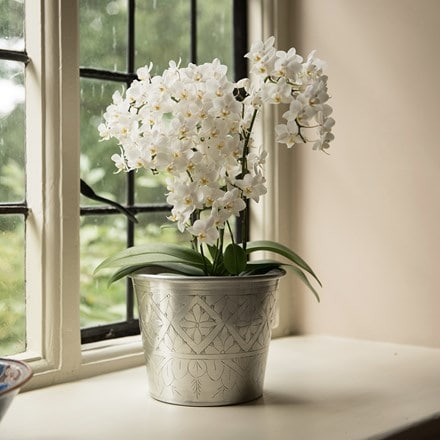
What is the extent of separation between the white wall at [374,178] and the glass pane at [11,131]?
761mm

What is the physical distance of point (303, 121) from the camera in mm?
1393

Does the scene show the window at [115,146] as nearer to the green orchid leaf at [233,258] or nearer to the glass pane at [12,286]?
the glass pane at [12,286]

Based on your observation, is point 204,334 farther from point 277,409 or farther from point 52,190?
point 52,190

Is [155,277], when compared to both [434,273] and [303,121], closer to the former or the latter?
[303,121]

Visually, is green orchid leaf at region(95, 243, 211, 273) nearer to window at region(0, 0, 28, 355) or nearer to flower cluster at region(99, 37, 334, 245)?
flower cluster at region(99, 37, 334, 245)

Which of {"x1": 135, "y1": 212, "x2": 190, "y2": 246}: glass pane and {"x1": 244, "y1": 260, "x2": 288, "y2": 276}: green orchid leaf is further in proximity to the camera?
{"x1": 135, "y1": 212, "x2": 190, "y2": 246}: glass pane

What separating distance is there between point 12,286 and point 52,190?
0.66ft

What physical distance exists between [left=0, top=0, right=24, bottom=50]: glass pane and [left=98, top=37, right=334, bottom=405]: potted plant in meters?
0.29

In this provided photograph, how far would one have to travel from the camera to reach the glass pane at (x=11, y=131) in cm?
157

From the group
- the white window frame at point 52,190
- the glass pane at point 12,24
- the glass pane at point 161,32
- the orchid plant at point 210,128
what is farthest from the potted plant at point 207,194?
the glass pane at point 161,32

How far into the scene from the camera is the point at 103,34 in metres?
1.79

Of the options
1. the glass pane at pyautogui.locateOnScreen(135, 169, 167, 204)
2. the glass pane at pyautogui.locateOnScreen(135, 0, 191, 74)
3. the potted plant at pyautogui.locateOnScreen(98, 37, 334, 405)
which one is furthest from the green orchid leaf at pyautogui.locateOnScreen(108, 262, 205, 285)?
the glass pane at pyautogui.locateOnScreen(135, 0, 191, 74)

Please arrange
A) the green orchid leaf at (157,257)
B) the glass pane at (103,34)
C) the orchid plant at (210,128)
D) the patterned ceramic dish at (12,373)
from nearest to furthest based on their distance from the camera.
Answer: the patterned ceramic dish at (12,373) < the orchid plant at (210,128) < the green orchid leaf at (157,257) < the glass pane at (103,34)

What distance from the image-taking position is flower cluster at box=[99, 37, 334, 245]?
4.46 feet
